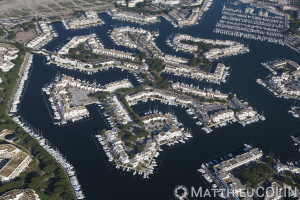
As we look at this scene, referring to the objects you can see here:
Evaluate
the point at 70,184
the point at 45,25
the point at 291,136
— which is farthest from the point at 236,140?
the point at 45,25

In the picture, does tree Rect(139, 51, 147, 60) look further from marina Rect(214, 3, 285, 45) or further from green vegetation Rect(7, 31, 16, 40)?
green vegetation Rect(7, 31, 16, 40)

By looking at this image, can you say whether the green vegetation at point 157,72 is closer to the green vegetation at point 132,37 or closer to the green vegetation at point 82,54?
the green vegetation at point 82,54

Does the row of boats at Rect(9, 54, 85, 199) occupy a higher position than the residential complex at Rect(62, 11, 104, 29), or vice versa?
the residential complex at Rect(62, 11, 104, 29)

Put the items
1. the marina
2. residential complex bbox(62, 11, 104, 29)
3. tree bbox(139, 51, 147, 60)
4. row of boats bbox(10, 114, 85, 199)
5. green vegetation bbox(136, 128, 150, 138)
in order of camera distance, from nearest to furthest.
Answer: row of boats bbox(10, 114, 85, 199) < green vegetation bbox(136, 128, 150, 138) < tree bbox(139, 51, 147, 60) < the marina < residential complex bbox(62, 11, 104, 29)

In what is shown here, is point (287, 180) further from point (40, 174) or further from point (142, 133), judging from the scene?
point (40, 174)

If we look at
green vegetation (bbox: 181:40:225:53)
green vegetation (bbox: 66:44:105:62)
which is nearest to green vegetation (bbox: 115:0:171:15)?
green vegetation (bbox: 181:40:225:53)

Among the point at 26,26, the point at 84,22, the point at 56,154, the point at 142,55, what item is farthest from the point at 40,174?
the point at 84,22

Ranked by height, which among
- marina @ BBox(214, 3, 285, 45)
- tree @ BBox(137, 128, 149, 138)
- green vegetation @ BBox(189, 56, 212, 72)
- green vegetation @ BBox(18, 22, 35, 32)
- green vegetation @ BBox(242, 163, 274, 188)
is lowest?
green vegetation @ BBox(242, 163, 274, 188)
